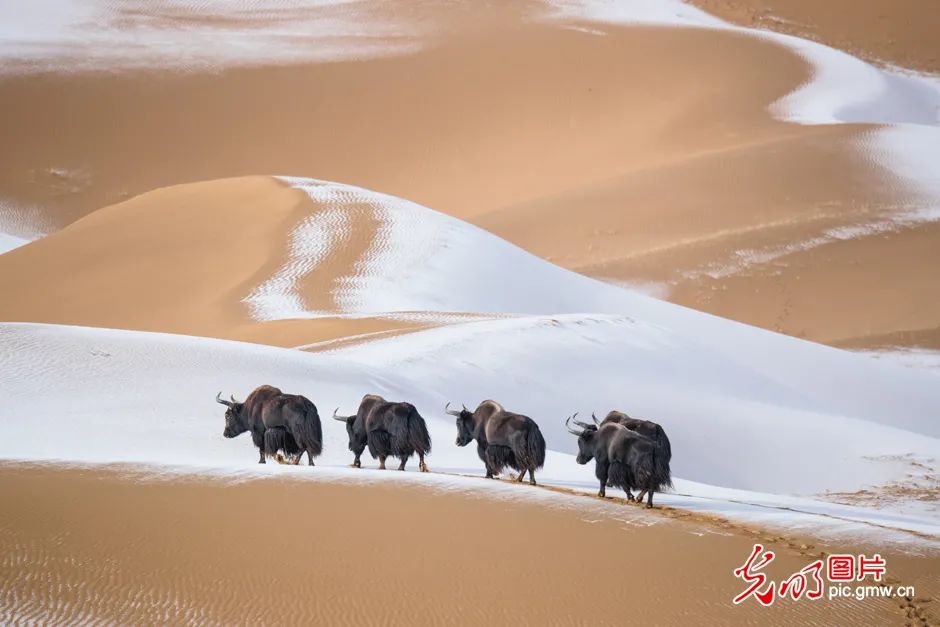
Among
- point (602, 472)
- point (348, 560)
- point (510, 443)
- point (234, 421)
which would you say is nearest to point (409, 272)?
point (234, 421)

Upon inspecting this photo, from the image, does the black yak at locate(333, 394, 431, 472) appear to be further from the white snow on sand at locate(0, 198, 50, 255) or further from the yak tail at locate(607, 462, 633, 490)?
the white snow on sand at locate(0, 198, 50, 255)

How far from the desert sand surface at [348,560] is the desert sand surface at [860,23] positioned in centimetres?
6751

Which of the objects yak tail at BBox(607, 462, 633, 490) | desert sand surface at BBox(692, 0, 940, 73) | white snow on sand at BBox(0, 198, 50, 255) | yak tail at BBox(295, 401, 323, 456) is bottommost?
yak tail at BBox(607, 462, 633, 490)

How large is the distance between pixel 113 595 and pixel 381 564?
1.98 metres

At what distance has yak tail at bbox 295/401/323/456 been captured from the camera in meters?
14.3

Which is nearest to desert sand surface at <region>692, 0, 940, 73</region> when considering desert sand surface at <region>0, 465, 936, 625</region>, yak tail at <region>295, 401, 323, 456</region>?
yak tail at <region>295, 401, 323, 456</region>

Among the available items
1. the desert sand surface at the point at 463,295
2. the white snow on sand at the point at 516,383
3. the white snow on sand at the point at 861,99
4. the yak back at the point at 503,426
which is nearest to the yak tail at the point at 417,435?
the desert sand surface at the point at 463,295

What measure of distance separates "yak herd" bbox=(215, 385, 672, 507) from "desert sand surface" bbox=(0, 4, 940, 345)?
28.2 metres

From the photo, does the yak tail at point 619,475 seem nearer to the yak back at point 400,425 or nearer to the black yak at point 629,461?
the black yak at point 629,461

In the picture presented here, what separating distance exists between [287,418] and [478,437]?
212 cm

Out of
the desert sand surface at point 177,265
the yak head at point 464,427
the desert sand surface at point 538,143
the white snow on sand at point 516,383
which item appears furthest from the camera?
the desert sand surface at point 538,143

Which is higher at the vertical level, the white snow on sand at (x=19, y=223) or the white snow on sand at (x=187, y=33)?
the white snow on sand at (x=187, y=33)

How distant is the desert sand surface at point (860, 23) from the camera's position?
243 feet

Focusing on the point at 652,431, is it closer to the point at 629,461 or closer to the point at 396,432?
the point at 629,461
